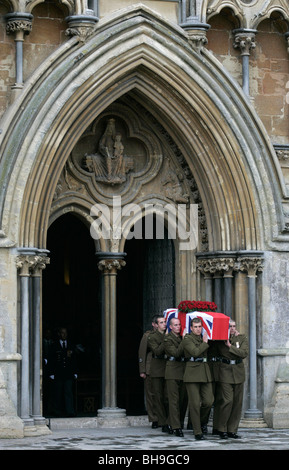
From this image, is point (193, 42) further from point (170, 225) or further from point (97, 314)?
point (97, 314)

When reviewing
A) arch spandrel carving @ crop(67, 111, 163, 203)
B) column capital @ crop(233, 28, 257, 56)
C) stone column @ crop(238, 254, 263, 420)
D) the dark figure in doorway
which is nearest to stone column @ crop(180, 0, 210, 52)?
column capital @ crop(233, 28, 257, 56)

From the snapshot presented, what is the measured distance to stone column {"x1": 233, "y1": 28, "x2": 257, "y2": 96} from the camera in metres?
21.2

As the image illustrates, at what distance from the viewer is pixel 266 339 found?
2102 cm

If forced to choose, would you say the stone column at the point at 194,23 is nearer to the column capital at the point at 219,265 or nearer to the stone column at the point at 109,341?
the column capital at the point at 219,265

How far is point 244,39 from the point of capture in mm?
21188

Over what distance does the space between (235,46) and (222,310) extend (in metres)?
4.05

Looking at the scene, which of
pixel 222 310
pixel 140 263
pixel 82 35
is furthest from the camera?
pixel 140 263

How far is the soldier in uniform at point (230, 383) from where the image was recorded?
760 inches

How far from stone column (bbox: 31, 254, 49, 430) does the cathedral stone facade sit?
0.02 metres

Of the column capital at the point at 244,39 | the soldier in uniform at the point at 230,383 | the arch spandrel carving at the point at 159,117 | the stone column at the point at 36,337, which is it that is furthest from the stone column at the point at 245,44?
the stone column at the point at 36,337

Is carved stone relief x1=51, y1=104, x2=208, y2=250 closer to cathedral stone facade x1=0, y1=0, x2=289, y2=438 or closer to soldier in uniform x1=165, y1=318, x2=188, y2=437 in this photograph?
cathedral stone facade x1=0, y1=0, x2=289, y2=438

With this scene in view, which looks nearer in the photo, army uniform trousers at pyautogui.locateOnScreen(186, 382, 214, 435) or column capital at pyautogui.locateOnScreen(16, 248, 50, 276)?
army uniform trousers at pyautogui.locateOnScreen(186, 382, 214, 435)

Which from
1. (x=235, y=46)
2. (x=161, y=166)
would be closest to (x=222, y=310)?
(x=161, y=166)

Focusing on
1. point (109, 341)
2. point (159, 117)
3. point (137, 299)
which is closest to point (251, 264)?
point (109, 341)
